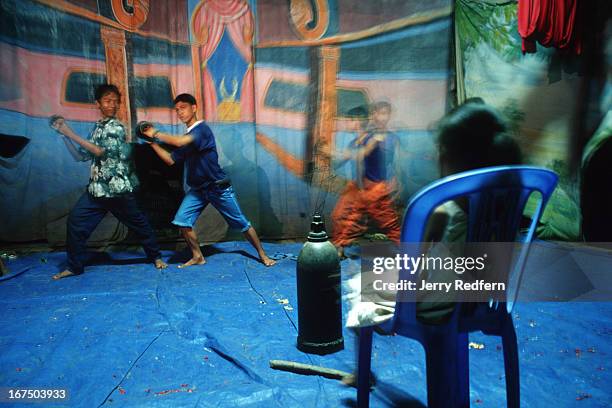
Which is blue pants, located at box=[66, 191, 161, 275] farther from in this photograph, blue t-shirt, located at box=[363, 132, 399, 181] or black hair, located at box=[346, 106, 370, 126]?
black hair, located at box=[346, 106, 370, 126]

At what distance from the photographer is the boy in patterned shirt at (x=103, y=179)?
4801mm

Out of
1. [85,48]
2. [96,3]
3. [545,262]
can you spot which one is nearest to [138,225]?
[85,48]

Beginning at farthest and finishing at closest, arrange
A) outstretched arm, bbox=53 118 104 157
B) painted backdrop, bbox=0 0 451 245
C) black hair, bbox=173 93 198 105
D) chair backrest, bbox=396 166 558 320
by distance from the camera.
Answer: painted backdrop, bbox=0 0 451 245 < black hair, bbox=173 93 198 105 < outstretched arm, bbox=53 118 104 157 < chair backrest, bbox=396 166 558 320

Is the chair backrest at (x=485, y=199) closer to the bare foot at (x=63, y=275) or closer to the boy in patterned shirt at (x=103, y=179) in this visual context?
the boy in patterned shirt at (x=103, y=179)

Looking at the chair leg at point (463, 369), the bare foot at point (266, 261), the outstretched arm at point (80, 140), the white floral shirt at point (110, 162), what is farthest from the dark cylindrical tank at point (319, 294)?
the outstretched arm at point (80, 140)

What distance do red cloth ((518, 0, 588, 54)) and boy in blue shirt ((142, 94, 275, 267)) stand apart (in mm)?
4268

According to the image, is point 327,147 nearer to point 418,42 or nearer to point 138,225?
point 418,42

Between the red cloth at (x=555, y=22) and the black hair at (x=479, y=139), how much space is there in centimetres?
470

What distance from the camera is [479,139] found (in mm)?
1790

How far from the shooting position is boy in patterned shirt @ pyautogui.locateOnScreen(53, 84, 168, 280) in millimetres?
4801

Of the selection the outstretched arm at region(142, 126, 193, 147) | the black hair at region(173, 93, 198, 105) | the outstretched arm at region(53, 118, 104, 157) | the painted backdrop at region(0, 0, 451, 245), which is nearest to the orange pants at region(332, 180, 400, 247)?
the painted backdrop at region(0, 0, 451, 245)

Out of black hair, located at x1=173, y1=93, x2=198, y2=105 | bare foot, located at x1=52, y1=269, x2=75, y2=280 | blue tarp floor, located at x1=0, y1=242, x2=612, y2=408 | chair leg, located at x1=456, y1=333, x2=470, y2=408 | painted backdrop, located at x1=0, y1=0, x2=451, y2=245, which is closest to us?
chair leg, located at x1=456, y1=333, x2=470, y2=408

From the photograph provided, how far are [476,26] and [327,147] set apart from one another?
2728 millimetres

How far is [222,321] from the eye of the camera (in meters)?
3.53
